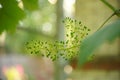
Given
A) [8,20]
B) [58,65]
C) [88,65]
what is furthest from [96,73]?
[8,20]

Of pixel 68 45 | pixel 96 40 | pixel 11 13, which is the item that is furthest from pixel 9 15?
pixel 96 40

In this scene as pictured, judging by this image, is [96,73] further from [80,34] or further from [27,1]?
[80,34]

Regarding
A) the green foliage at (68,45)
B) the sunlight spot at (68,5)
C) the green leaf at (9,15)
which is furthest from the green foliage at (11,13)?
the sunlight spot at (68,5)

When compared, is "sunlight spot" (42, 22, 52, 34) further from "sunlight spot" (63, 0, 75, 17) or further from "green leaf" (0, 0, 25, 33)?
"green leaf" (0, 0, 25, 33)

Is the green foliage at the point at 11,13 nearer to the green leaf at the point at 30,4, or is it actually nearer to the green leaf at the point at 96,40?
the green leaf at the point at 30,4

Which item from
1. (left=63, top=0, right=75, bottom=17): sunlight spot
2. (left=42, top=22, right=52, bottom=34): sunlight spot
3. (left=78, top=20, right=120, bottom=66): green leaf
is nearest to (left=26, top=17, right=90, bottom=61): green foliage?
(left=78, top=20, right=120, bottom=66): green leaf

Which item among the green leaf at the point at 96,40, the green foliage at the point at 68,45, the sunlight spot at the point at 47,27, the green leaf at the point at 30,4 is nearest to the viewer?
the green leaf at the point at 96,40

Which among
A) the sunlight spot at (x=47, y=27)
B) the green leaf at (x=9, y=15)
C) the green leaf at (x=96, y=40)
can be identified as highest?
the sunlight spot at (x=47, y=27)

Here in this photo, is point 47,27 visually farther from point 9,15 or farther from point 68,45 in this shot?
point 68,45
